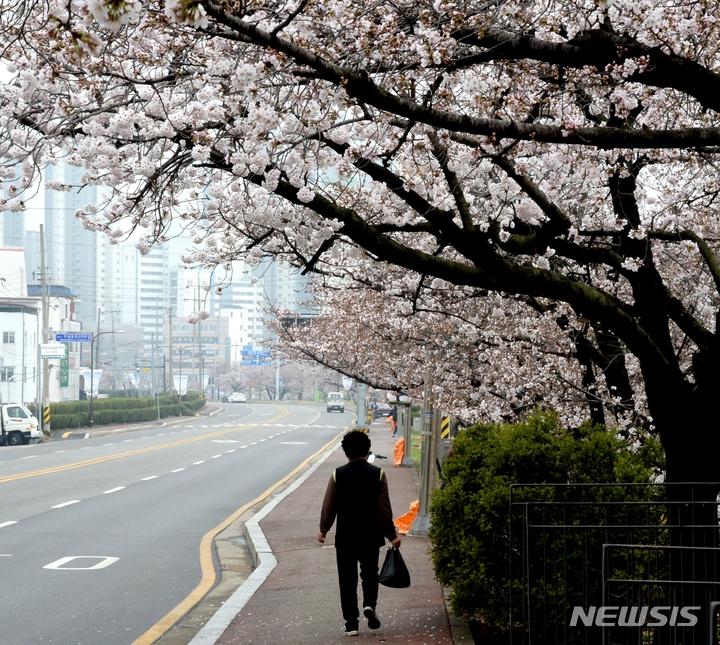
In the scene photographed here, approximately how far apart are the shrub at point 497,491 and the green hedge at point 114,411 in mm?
50491

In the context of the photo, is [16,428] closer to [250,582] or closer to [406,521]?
[406,521]

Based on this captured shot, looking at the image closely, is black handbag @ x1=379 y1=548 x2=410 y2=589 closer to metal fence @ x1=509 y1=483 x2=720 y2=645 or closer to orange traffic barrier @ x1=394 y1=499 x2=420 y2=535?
metal fence @ x1=509 y1=483 x2=720 y2=645

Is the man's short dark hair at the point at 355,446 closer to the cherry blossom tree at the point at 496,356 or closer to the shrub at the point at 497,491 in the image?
the shrub at the point at 497,491

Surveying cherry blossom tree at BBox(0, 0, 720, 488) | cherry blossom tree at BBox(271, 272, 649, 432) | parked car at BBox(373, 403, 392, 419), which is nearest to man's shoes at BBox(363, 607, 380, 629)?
cherry blossom tree at BBox(0, 0, 720, 488)

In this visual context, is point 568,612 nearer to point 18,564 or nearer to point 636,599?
point 636,599

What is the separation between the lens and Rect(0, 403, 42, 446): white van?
44469mm

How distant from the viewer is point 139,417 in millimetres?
73500

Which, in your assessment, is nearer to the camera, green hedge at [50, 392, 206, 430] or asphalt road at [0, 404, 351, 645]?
asphalt road at [0, 404, 351, 645]

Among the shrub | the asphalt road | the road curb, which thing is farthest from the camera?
the asphalt road

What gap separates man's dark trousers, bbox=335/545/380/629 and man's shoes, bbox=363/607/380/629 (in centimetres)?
7

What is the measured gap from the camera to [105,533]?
48.9 ft

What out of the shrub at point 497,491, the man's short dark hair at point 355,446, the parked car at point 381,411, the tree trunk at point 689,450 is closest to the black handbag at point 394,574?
the shrub at point 497,491

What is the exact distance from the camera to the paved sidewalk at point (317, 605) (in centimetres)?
759

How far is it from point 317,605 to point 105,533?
22.8 ft
